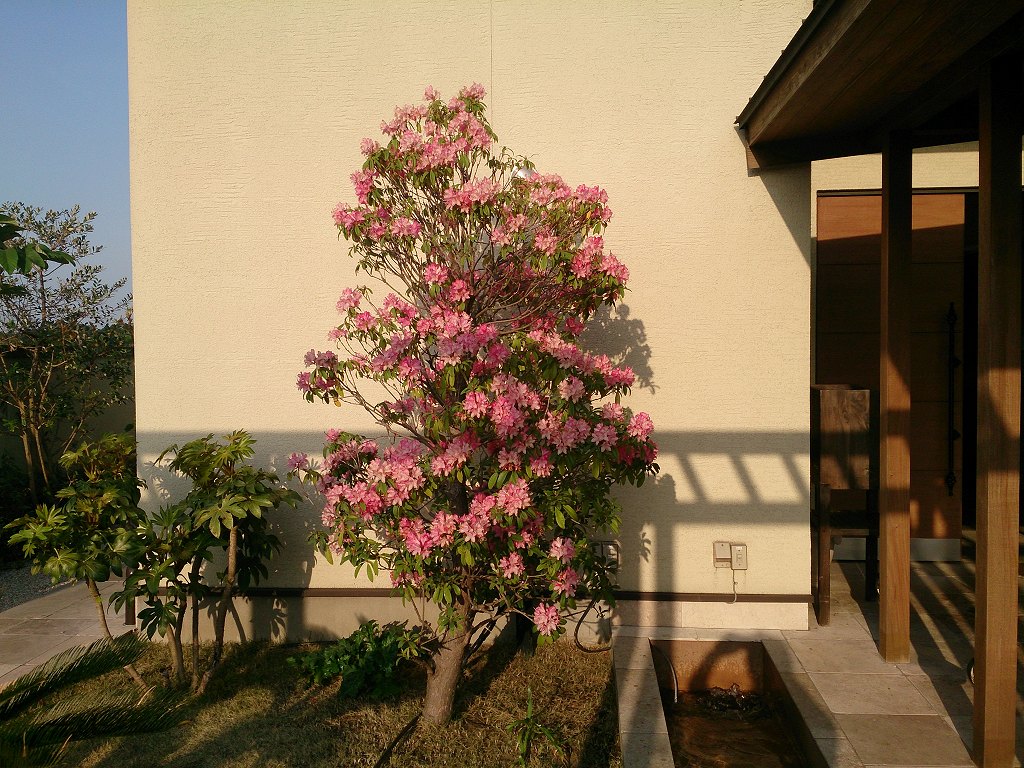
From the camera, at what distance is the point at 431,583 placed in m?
→ 2.99

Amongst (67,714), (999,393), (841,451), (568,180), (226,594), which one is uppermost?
(568,180)

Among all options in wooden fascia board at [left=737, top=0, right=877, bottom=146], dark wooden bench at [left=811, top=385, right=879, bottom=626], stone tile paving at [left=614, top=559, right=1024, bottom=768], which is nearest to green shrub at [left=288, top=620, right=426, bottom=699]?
stone tile paving at [left=614, top=559, right=1024, bottom=768]

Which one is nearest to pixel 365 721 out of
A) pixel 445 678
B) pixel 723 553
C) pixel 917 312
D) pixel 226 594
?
pixel 445 678

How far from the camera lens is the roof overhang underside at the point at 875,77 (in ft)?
7.74

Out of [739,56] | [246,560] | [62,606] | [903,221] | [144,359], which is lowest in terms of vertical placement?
[62,606]

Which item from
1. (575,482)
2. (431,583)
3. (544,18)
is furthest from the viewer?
(544,18)

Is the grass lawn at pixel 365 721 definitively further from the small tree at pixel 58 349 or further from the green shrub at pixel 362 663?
the small tree at pixel 58 349

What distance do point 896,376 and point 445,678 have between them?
2.49 meters

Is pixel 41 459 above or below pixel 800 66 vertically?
below

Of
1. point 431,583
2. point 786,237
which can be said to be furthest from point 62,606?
point 786,237

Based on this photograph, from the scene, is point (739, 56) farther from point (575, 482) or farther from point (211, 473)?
point (211, 473)

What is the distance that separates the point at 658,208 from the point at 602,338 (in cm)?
76

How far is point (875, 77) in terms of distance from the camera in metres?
2.87

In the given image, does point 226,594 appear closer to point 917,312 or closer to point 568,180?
point 568,180
